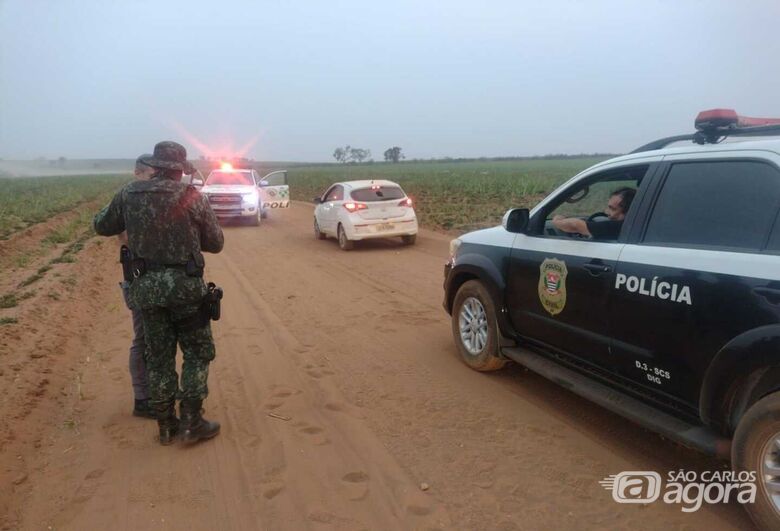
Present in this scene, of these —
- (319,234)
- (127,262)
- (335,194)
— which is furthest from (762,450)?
(319,234)

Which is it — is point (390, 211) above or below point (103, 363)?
above

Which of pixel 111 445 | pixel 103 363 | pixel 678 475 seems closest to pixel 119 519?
pixel 111 445

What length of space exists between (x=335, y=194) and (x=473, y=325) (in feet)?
26.4

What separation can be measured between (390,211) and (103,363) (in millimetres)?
7107

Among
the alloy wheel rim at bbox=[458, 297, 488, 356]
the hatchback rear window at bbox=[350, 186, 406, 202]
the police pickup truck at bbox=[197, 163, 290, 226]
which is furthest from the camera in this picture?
A: the police pickup truck at bbox=[197, 163, 290, 226]

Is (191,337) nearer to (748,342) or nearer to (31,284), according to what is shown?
(748,342)

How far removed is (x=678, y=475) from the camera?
9.95 feet

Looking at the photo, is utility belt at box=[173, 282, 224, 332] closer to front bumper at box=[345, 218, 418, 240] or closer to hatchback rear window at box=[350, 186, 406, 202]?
front bumper at box=[345, 218, 418, 240]

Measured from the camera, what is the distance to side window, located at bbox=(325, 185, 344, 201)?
1182cm

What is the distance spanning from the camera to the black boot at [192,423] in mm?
3521

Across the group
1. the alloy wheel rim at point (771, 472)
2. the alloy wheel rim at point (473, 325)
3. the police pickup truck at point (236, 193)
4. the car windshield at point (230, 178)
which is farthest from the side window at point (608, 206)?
the car windshield at point (230, 178)

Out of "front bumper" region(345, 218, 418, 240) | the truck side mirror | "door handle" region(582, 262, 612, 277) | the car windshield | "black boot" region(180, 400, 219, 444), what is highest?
the car windshield

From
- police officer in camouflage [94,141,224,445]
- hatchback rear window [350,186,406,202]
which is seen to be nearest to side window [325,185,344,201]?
hatchback rear window [350,186,406,202]

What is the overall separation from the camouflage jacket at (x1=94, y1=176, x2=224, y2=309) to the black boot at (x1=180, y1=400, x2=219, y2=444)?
0.72 metres
